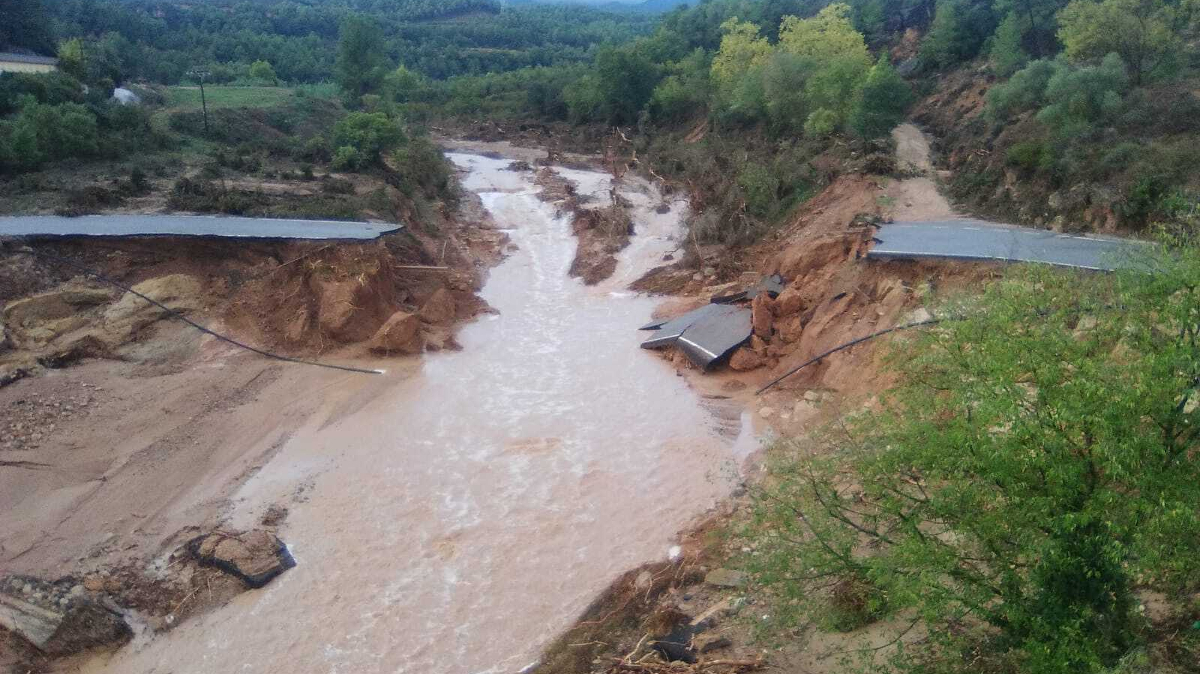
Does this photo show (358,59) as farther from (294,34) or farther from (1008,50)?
(294,34)

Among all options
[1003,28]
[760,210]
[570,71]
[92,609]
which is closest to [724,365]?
A: [760,210]

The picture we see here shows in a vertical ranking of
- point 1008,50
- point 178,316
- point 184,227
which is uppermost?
point 1008,50

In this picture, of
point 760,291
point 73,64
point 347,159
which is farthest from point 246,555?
point 73,64

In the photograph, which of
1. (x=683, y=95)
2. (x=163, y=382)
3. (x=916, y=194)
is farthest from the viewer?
(x=683, y=95)

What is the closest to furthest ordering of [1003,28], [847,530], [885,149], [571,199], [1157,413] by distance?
[1157,413] < [847,530] < [885,149] < [571,199] < [1003,28]

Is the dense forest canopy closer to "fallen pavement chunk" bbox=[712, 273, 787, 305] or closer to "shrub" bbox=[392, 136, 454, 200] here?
"shrub" bbox=[392, 136, 454, 200]

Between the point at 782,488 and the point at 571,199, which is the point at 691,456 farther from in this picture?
the point at 571,199
